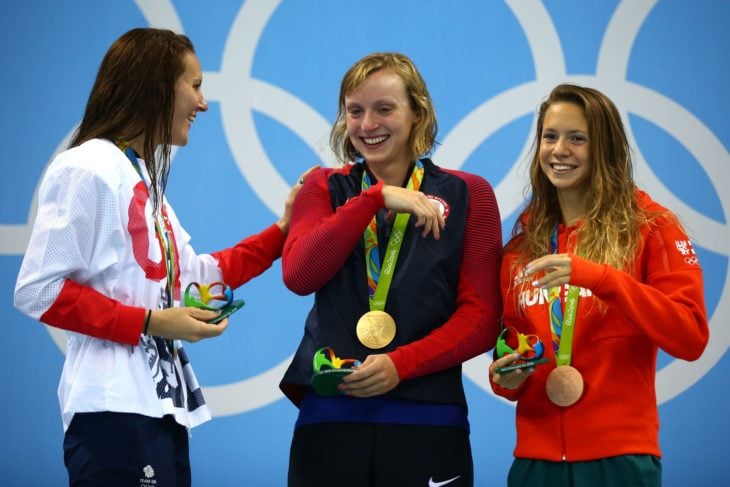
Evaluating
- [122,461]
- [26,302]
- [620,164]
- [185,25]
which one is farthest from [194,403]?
[185,25]

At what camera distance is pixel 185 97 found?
268 cm

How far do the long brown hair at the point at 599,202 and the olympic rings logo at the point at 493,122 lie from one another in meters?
1.72

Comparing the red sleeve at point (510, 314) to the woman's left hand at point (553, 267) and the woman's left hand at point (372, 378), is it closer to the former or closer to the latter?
the woman's left hand at point (553, 267)

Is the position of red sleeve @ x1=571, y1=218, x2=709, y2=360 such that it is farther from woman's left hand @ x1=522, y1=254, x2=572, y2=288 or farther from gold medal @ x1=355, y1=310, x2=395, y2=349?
gold medal @ x1=355, y1=310, x2=395, y2=349

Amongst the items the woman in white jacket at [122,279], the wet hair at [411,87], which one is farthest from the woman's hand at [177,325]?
the wet hair at [411,87]

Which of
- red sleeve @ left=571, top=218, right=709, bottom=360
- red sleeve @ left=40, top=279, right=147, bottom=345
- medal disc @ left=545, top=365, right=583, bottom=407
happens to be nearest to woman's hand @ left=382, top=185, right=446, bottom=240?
red sleeve @ left=571, top=218, right=709, bottom=360

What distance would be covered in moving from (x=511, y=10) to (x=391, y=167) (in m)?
2.20

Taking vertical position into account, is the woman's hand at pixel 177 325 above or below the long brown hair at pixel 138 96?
below

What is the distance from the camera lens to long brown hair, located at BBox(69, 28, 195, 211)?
2.55 m

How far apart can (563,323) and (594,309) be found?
0.09m

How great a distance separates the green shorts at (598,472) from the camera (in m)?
2.53

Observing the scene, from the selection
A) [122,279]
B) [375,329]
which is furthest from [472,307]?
[122,279]

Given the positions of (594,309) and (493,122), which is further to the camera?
(493,122)

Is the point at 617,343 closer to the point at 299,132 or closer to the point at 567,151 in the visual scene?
the point at 567,151
